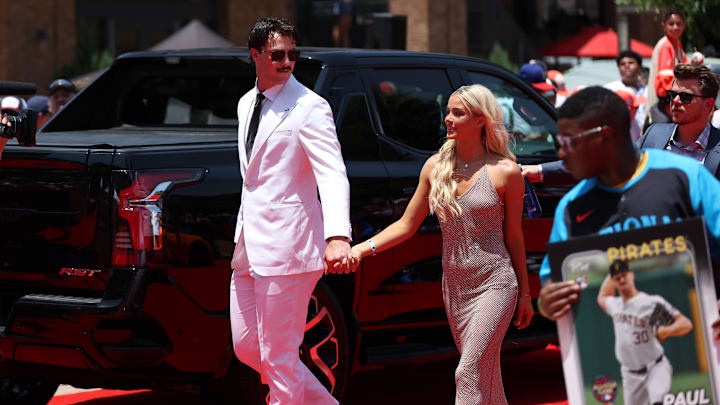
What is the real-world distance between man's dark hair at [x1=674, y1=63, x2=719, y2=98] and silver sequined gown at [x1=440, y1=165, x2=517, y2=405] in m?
1.05

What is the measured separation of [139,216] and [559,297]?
2.71m

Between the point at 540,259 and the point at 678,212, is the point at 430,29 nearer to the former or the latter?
the point at 540,259

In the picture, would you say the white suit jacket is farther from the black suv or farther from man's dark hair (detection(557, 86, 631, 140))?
man's dark hair (detection(557, 86, 631, 140))

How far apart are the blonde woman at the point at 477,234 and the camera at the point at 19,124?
1644mm

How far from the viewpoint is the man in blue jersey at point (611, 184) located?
361cm

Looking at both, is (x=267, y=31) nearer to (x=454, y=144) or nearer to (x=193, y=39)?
(x=454, y=144)

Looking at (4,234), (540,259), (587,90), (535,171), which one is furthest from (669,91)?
(4,234)

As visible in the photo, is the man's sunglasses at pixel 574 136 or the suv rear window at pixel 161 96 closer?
the man's sunglasses at pixel 574 136

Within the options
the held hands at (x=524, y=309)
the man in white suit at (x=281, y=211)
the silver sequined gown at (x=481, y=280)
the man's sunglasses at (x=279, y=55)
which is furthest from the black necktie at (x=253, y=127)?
the held hands at (x=524, y=309)

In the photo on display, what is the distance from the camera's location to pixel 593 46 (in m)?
31.7

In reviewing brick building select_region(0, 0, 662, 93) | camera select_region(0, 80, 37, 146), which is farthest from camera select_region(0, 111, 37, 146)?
brick building select_region(0, 0, 662, 93)

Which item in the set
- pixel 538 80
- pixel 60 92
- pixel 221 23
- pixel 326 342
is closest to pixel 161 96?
pixel 326 342

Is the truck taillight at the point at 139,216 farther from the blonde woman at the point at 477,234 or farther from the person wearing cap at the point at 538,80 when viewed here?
the person wearing cap at the point at 538,80

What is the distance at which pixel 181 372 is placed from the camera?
5949 mm
